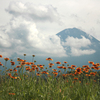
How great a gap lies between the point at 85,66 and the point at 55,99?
382cm

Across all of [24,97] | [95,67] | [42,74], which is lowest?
[24,97]

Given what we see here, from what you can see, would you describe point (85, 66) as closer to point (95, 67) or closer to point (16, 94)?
point (95, 67)

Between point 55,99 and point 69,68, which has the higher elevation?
point 69,68

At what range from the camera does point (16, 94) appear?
3742 millimetres

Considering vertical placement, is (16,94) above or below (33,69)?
below

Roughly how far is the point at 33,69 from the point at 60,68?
1252 mm

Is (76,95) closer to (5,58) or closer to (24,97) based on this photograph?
(24,97)

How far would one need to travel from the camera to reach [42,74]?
5199 mm

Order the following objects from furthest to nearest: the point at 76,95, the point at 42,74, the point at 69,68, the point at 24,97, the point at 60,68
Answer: the point at 69,68 < the point at 60,68 < the point at 42,74 < the point at 76,95 < the point at 24,97

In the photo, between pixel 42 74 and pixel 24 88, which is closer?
pixel 24 88

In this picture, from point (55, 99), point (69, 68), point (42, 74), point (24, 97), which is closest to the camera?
point (55, 99)

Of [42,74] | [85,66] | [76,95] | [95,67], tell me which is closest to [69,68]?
[85,66]

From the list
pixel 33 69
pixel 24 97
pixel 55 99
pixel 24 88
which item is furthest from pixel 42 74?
pixel 55 99

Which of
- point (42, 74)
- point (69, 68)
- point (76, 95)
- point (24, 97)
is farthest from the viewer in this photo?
point (69, 68)
